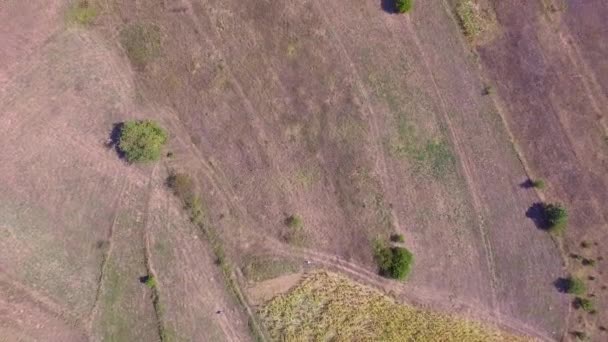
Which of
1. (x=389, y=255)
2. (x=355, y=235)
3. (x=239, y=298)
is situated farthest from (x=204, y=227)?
(x=389, y=255)

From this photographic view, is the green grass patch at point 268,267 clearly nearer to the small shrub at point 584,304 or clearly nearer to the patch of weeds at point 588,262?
the small shrub at point 584,304

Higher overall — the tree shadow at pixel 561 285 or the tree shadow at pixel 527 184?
the tree shadow at pixel 527 184

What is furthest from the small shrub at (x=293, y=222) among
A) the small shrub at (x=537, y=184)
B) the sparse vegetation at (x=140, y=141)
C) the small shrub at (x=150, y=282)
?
the small shrub at (x=537, y=184)

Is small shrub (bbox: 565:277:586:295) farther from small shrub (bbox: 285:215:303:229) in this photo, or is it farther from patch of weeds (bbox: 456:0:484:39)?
small shrub (bbox: 285:215:303:229)

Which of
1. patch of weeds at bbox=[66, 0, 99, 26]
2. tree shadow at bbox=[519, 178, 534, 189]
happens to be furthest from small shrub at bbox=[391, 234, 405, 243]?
patch of weeds at bbox=[66, 0, 99, 26]

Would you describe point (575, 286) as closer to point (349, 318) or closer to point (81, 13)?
point (349, 318)
